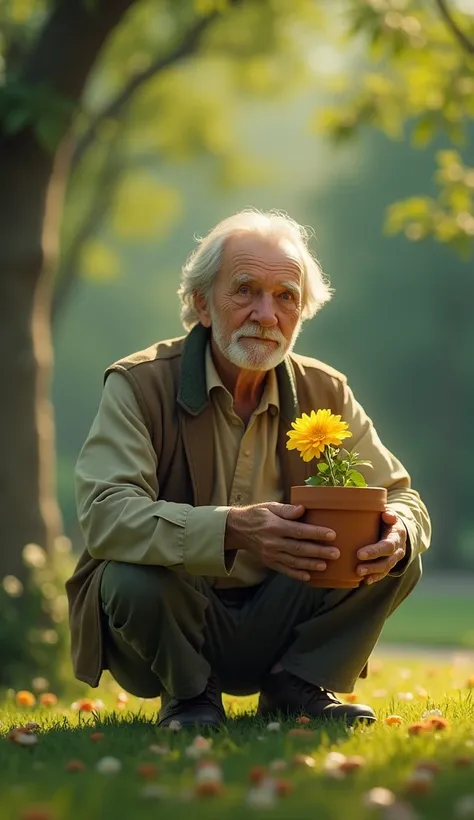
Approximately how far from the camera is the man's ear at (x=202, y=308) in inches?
179

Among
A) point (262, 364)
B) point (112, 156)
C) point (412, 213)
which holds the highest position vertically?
point (112, 156)

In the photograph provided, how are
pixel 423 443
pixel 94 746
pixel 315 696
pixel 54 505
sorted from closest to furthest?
1. pixel 94 746
2. pixel 315 696
3. pixel 54 505
4. pixel 423 443

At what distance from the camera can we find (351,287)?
31250 mm

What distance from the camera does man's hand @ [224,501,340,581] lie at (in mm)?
3699

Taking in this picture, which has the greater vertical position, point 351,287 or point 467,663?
point 351,287

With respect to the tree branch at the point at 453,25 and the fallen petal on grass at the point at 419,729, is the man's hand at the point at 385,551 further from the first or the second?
the tree branch at the point at 453,25

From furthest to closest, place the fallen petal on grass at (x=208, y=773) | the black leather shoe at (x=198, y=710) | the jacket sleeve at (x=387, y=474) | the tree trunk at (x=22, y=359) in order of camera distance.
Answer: the tree trunk at (x=22, y=359) < the jacket sleeve at (x=387, y=474) < the black leather shoe at (x=198, y=710) < the fallen petal on grass at (x=208, y=773)

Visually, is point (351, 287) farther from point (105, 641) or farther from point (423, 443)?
point (105, 641)

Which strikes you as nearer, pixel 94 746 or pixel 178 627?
pixel 94 746

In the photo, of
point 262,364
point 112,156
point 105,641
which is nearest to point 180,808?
point 105,641

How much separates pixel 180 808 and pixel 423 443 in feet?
95.0

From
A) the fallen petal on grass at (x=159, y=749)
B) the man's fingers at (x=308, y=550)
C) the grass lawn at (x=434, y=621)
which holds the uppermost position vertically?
the man's fingers at (x=308, y=550)

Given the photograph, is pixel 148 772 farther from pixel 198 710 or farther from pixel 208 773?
pixel 198 710

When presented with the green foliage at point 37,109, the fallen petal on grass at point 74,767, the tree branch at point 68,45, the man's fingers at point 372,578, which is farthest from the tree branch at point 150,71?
the fallen petal on grass at point 74,767
